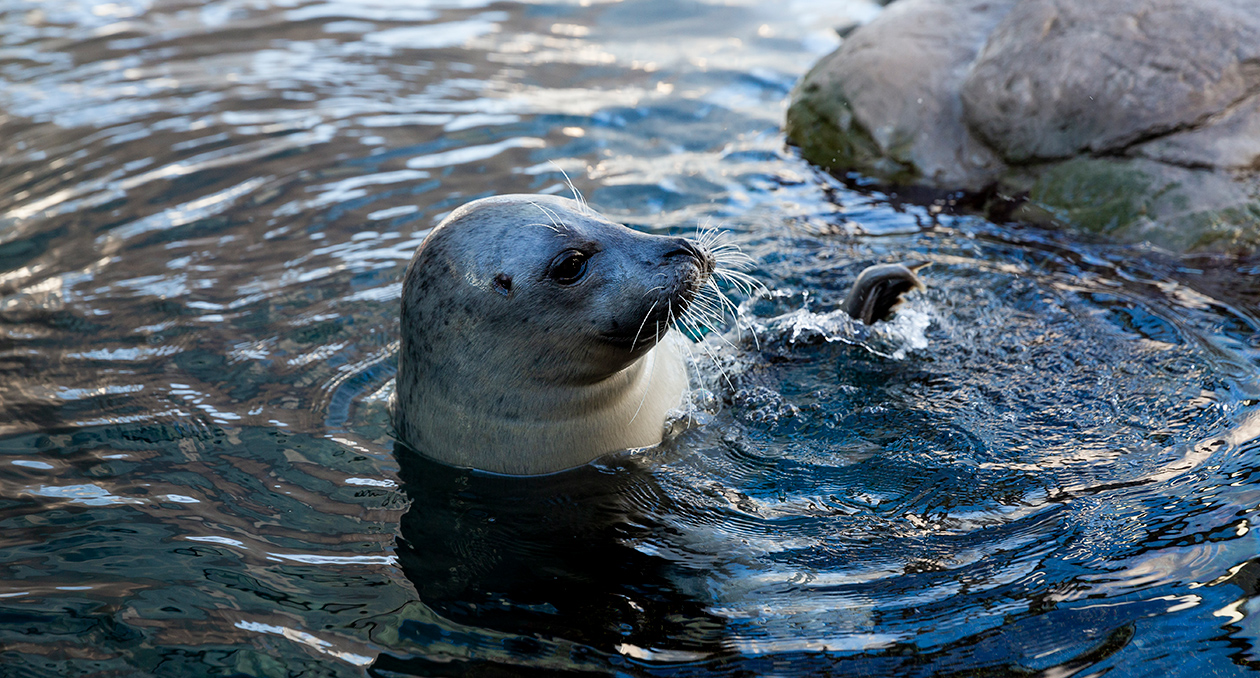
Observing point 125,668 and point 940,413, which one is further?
point 940,413

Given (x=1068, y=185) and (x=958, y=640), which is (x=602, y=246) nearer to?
(x=958, y=640)

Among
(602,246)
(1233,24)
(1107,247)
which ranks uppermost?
(1233,24)

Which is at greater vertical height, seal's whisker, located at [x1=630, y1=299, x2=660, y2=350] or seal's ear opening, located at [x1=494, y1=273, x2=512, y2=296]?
seal's ear opening, located at [x1=494, y1=273, x2=512, y2=296]

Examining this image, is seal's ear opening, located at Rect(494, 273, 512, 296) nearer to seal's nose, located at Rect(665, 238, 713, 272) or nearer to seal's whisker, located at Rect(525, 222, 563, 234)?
seal's whisker, located at Rect(525, 222, 563, 234)

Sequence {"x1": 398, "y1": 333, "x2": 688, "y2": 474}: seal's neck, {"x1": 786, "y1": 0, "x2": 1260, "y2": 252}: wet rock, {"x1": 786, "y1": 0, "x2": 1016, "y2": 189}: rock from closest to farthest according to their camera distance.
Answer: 1. {"x1": 398, "y1": 333, "x2": 688, "y2": 474}: seal's neck
2. {"x1": 786, "y1": 0, "x2": 1260, "y2": 252}: wet rock
3. {"x1": 786, "y1": 0, "x2": 1016, "y2": 189}: rock

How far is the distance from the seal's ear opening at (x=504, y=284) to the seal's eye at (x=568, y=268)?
145mm

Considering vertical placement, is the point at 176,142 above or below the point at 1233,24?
below

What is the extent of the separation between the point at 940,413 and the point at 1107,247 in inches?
79.9

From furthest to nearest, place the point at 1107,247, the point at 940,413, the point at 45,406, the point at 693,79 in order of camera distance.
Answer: the point at 693,79 → the point at 1107,247 → the point at 45,406 → the point at 940,413

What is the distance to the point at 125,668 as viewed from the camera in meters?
3.04

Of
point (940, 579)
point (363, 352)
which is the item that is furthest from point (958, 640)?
point (363, 352)

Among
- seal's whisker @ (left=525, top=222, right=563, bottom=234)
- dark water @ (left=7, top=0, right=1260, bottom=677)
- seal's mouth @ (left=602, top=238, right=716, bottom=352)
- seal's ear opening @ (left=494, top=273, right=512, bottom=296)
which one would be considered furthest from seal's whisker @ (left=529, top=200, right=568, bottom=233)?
dark water @ (left=7, top=0, right=1260, bottom=677)

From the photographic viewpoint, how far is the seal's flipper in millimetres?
4570

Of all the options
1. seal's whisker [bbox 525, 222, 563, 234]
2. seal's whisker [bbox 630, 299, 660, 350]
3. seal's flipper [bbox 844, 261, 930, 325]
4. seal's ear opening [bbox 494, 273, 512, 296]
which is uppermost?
seal's whisker [bbox 525, 222, 563, 234]
